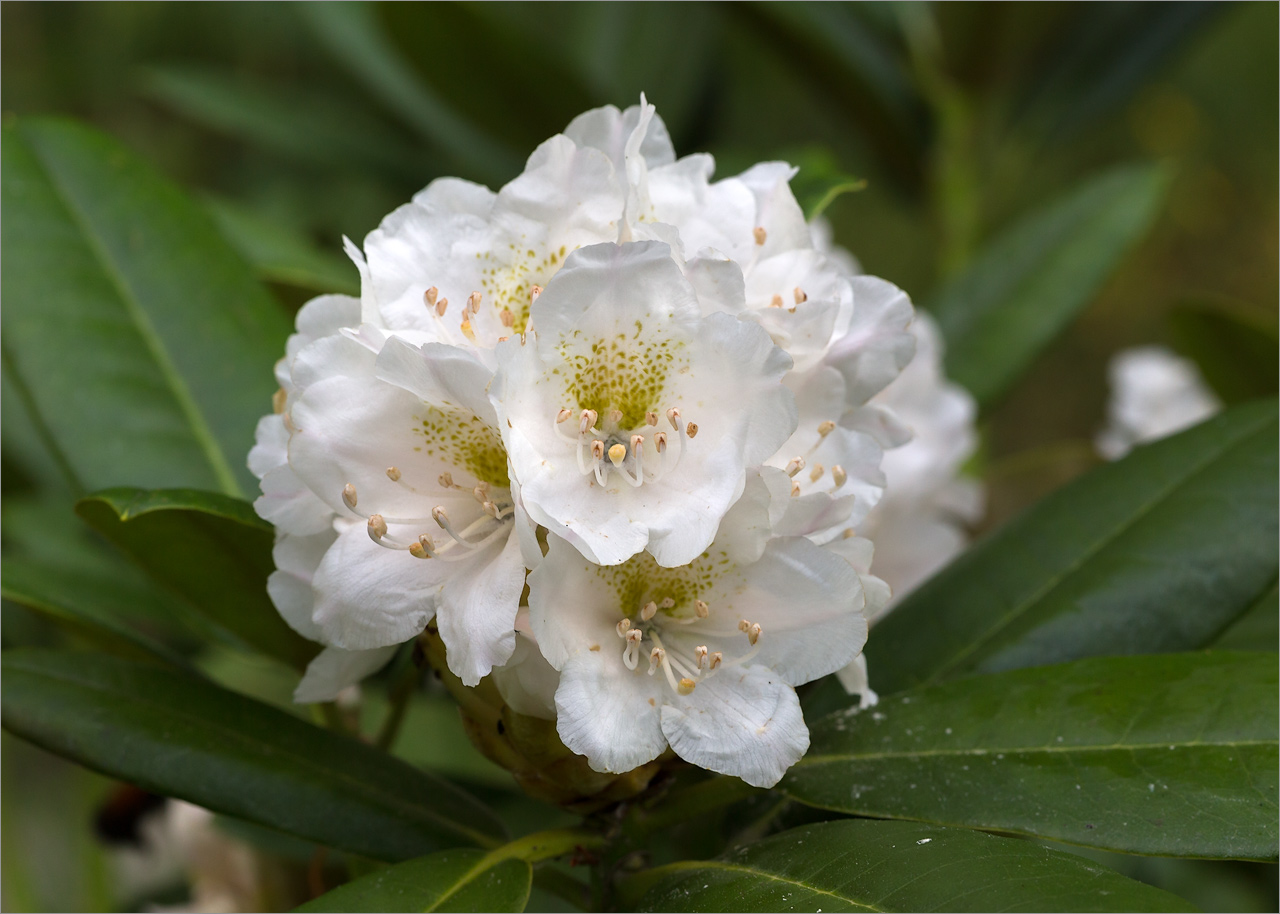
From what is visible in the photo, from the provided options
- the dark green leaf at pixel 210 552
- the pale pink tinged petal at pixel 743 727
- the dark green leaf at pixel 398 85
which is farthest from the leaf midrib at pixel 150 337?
the dark green leaf at pixel 398 85

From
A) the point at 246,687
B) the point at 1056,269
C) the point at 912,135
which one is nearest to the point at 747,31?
the point at 912,135

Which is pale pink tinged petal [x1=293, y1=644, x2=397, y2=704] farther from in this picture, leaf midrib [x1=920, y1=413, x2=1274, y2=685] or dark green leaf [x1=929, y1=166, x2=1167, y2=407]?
dark green leaf [x1=929, y1=166, x2=1167, y2=407]

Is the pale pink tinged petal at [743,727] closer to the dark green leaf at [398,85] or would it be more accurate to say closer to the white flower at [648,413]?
the white flower at [648,413]

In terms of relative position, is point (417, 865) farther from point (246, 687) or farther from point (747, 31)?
point (747, 31)

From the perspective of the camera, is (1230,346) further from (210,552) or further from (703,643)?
(210,552)

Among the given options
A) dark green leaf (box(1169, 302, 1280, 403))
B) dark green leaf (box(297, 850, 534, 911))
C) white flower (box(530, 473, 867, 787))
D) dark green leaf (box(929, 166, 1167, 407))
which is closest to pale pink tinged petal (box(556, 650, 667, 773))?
white flower (box(530, 473, 867, 787))

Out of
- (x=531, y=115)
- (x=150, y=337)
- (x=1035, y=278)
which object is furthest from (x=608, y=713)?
(x=531, y=115)
